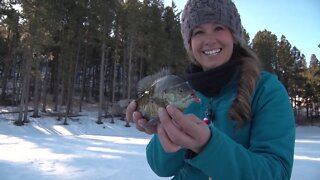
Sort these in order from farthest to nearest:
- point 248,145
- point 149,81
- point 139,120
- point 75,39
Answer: point 75,39
point 248,145
point 149,81
point 139,120

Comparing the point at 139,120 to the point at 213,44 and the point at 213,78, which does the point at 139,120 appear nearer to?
the point at 213,78

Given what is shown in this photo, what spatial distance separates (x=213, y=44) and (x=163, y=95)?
0.68m

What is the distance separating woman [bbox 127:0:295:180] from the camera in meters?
1.28

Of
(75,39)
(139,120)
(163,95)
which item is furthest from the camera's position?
(75,39)

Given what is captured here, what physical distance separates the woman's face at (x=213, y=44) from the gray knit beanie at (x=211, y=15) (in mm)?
32

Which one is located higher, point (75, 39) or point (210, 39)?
point (75, 39)

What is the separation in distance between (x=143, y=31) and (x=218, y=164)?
33.2m

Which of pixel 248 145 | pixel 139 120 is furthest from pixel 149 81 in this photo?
pixel 248 145

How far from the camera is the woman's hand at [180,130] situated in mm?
1181

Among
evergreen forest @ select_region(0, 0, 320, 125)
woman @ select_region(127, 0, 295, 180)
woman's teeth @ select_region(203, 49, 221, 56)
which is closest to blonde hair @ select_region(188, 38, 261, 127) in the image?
woman @ select_region(127, 0, 295, 180)

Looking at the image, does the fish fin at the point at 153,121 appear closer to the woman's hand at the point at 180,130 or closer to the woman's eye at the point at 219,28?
the woman's hand at the point at 180,130

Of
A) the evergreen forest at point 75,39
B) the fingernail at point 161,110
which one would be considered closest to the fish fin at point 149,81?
the fingernail at point 161,110

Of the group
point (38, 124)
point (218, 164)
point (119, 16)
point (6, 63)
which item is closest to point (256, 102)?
point (218, 164)

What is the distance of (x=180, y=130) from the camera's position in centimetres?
121
